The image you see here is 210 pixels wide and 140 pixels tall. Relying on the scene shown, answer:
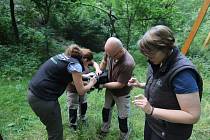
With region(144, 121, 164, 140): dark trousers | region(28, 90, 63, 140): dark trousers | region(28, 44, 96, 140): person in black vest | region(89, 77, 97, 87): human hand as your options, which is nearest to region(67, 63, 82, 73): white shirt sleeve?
region(28, 44, 96, 140): person in black vest

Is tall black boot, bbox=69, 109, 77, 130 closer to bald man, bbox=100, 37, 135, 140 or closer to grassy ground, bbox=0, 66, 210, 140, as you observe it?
grassy ground, bbox=0, 66, 210, 140

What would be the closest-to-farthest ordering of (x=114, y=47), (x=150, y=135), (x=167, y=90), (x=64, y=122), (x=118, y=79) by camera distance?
(x=167, y=90)
(x=150, y=135)
(x=114, y=47)
(x=118, y=79)
(x=64, y=122)

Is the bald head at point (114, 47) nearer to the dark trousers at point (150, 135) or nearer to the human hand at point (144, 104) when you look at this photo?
the dark trousers at point (150, 135)

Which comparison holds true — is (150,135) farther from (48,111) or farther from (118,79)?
(118,79)

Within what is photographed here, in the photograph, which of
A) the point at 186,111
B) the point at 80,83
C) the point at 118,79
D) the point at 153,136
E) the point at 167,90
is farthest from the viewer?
the point at 118,79

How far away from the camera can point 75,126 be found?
5016mm

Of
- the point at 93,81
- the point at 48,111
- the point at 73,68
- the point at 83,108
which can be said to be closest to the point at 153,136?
the point at 73,68

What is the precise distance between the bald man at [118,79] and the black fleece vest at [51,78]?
66 cm

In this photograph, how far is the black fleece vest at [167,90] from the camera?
230cm

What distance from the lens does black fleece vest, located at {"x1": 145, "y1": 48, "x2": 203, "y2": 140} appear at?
2.30 meters

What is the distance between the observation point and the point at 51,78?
357 centimetres

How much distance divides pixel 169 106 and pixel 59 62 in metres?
1.53

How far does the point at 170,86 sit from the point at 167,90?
0.05 metres

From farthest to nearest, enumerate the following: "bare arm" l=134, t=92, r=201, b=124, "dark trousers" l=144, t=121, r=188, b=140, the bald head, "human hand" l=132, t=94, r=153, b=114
→ 1. the bald head
2. "dark trousers" l=144, t=121, r=188, b=140
3. "human hand" l=132, t=94, r=153, b=114
4. "bare arm" l=134, t=92, r=201, b=124
